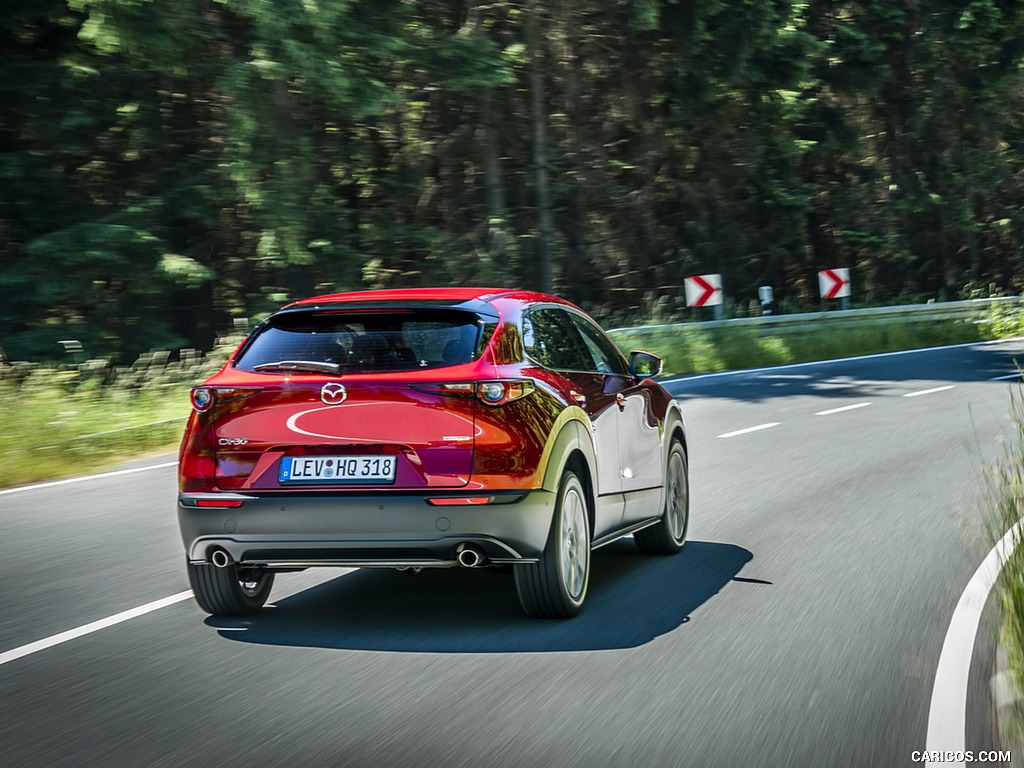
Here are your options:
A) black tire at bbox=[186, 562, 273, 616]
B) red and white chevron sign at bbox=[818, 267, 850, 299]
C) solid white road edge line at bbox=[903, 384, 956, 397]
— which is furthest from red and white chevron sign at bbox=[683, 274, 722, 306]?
black tire at bbox=[186, 562, 273, 616]

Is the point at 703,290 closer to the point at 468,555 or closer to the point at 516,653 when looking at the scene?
the point at 468,555

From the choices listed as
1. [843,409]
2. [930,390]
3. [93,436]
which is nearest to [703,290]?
[930,390]

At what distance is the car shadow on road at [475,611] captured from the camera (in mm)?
6539

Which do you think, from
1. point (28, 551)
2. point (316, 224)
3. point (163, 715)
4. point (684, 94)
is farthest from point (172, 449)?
point (684, 94)

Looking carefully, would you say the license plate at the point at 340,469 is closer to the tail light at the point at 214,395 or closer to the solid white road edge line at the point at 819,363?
the tail light at the point at 214,395

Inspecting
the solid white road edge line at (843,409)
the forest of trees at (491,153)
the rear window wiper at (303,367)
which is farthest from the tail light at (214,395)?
the forest of trees at (491,153)

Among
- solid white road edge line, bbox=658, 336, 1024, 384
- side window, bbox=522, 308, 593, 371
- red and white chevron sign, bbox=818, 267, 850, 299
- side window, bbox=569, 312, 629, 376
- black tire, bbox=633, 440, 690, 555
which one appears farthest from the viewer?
red and white chevron sign, bbox=818, 267, 850, 299

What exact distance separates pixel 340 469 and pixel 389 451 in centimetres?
23

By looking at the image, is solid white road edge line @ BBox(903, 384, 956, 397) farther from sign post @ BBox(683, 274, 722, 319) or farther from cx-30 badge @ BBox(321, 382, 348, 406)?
cx-30 badge @ BBox(321, 382, 348, 406)

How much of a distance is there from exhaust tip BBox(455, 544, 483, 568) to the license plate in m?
0.43

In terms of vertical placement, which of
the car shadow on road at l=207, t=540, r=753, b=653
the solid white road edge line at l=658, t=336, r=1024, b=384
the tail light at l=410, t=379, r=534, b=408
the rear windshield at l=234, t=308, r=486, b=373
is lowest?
the solid white road edge line at l=658, t=336, r=1024, b=384

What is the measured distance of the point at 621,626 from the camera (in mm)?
6789

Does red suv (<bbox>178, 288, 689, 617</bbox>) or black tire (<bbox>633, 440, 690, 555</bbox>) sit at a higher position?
red suv (<bbox>178, 288, 689, 617</bbox>)

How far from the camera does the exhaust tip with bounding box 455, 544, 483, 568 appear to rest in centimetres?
642
